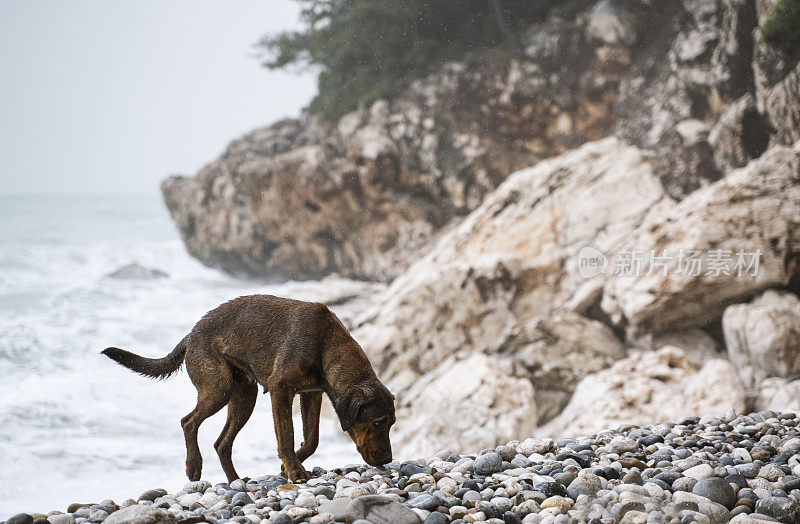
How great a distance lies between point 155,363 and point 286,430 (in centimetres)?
83

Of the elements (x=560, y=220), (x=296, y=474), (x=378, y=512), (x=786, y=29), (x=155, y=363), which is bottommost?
(x=296, y=474)

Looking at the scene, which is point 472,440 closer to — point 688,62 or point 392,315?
point 392,315

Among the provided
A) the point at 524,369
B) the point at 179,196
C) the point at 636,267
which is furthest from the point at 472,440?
the point at 179,196

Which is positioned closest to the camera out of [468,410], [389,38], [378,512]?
[378,512]

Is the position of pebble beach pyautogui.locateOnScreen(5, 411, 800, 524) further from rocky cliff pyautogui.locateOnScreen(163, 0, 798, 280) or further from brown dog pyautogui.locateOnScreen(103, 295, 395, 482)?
rocky cliff pyautogui.locateOnScreen(163, 0, 798, 280)

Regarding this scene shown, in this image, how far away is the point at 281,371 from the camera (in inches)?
117

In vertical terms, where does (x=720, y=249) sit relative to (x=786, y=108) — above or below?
below

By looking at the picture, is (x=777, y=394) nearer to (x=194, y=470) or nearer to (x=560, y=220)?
(x=560, y=220)

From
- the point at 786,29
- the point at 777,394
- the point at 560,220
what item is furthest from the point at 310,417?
the point at 786,29

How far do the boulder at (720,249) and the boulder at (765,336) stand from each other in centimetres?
23

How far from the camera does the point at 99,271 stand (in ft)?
26.9

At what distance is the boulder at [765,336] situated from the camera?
6.73 metres

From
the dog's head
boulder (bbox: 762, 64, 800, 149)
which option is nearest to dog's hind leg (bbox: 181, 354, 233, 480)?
the dog's head

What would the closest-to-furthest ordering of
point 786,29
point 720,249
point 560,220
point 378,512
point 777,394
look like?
point 378,512
point 777,394
point 720,249
point 786,29
point 560,220
